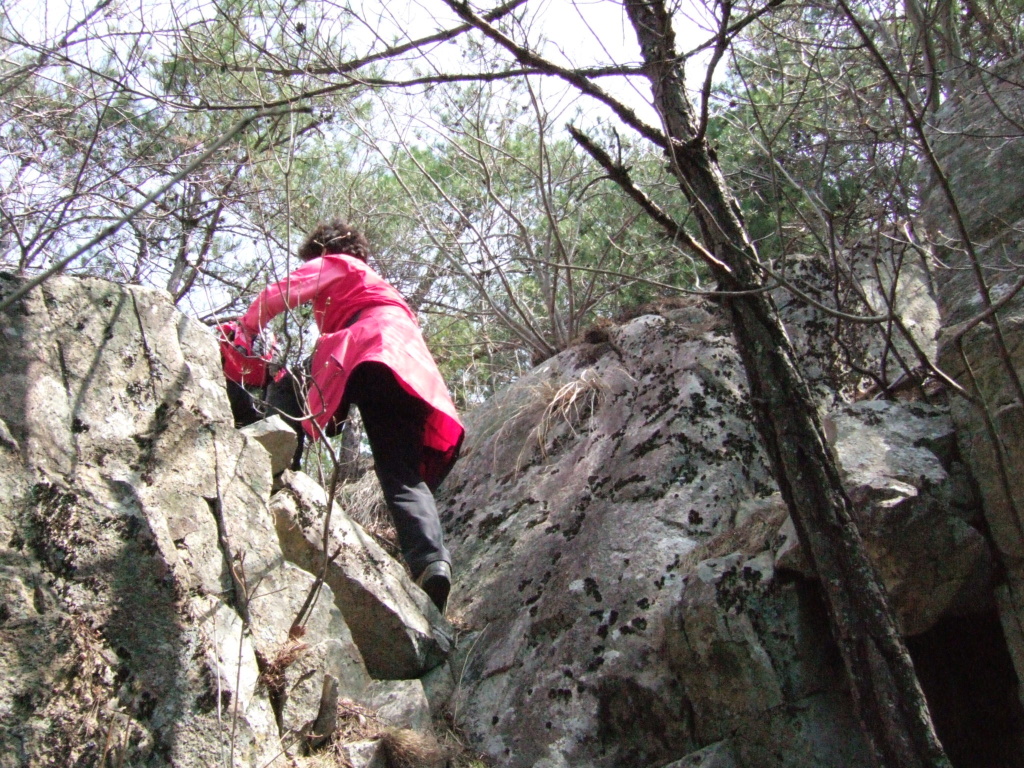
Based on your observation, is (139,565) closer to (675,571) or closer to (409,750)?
(409,750)

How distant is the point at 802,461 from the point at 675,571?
0.77 m

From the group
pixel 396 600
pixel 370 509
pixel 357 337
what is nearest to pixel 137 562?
pixel 396 600

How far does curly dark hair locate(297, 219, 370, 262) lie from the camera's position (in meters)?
4.45

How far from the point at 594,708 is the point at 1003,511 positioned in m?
1.49

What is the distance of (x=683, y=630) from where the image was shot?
301cm

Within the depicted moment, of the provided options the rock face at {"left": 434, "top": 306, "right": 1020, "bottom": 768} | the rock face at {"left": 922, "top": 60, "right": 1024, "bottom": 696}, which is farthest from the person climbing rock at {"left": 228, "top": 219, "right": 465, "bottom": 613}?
the rock face at {"left": 922, "top": 60, "right": 1024, "bottom": 696}

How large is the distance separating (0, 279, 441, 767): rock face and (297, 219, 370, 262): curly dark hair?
1229mm

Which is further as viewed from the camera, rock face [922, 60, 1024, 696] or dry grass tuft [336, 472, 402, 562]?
dry grass tuft [336, 472, 402, 562]

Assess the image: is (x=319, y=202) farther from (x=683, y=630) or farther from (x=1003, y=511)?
(x=1003, y=511)

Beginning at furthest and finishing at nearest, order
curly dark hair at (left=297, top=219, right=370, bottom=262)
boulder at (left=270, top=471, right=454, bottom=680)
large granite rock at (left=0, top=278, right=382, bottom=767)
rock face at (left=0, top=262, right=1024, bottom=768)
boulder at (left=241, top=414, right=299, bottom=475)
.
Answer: curly dark hair at (left=297, top=219, right=370, bottom=262), boulder at (left=241, top=414, right=299, bottom=475), boulder at (left=270, top=471, right=454, bottom=680), rock face at (left=0, top=262, right=1024, bottom=768), large granite rock at (left=0, top=278, right=382, bottom=767)

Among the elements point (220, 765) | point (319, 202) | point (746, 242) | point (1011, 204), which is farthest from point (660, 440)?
point (319, 202)

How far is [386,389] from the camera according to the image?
3.88 m

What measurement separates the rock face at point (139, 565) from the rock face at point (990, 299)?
2063 mm

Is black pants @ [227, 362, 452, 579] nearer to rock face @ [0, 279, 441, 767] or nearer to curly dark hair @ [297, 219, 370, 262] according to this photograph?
rock face @ [0, 279, 441, 767]
